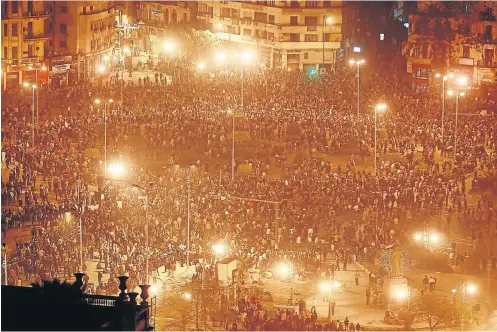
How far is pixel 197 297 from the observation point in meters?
30.8

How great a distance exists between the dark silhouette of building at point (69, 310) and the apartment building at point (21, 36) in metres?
59.1

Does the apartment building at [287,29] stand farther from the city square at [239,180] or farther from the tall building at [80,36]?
the tall building at [80,36]

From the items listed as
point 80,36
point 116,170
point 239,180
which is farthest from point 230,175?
point 80,36

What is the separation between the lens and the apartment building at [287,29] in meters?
78.1

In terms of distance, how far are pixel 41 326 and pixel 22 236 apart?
17592 millimetres

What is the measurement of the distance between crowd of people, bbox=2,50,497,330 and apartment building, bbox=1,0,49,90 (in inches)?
759

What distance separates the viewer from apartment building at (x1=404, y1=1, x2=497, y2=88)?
72438 millimetres

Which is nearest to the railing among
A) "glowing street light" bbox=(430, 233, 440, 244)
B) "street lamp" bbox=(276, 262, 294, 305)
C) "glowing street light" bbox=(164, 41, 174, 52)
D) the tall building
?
"street lamp" bbox=(276, 262, 294, 305)

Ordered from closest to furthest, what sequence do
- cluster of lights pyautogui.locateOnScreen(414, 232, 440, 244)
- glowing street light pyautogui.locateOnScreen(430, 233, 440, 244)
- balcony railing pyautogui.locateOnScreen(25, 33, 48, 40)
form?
1. cluster of lights pyautogui.locateOnScreen(414, 232, 440, 244)
2. glowing street light pyautogui.locateOnScreen(430, 233, 440, 244)
3. balcony railing pyautogui.locateOnScreen(25, 33, 48, 40)

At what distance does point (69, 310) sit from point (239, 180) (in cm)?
2225

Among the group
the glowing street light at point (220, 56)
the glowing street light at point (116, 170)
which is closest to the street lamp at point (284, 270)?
the glowing street light at point (116, 170)

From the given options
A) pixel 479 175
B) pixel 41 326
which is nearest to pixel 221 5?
pixel 479 175

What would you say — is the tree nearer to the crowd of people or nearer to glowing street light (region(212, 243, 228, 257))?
the crowd of people

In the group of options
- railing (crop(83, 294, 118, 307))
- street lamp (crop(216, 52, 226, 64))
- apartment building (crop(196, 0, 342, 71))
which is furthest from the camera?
apartment building (crop(196, 0, 342, 71))
